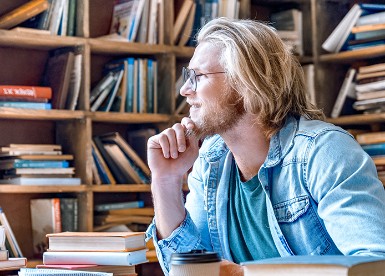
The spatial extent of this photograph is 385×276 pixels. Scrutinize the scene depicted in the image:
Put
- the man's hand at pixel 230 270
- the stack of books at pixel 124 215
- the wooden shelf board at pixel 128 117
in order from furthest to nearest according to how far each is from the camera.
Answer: the stack of books at pixel 124 215, the wooden shelf board at pixel 128 117, the man's hand at pixel 230 270

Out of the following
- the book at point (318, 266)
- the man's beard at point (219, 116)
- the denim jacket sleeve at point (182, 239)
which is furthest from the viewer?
the man's beard at point (219, 116)

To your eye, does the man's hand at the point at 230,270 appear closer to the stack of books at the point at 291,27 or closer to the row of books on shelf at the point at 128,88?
the row of books on shelf at the point at 128,88

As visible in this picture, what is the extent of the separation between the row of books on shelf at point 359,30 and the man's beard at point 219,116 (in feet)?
5.47

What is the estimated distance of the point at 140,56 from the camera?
3.65m

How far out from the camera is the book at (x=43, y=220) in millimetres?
3244

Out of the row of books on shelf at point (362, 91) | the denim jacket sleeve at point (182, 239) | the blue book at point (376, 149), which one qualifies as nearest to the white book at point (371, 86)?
the row of books on shelf at point (362, 91)

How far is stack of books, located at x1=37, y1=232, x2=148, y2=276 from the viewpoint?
1801mm

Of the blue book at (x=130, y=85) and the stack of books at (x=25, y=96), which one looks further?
the blue book at (x=130, y=85)

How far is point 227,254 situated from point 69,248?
0.44m

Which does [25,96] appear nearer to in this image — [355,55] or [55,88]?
[55,88]

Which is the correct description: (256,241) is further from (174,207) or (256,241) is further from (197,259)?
(197,259)

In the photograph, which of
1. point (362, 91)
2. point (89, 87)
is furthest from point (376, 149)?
point (89, 87)

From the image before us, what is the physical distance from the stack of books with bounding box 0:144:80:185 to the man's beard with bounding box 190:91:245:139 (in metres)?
1.27

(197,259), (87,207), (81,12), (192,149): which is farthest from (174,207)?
(81,12)
